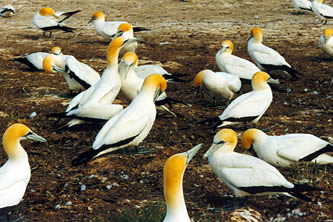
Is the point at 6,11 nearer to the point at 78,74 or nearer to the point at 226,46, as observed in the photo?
the point at 78,74

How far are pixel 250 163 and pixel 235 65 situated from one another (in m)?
4.05

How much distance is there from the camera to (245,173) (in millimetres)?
4891

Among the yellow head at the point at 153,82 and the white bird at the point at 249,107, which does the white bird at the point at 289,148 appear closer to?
the white bird at the point at 249,107

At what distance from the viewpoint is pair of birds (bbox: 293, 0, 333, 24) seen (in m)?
14.1

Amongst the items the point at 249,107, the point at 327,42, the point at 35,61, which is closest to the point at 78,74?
the point at 35,61

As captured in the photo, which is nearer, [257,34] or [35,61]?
[257,34]

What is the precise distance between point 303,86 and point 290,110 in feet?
4.23

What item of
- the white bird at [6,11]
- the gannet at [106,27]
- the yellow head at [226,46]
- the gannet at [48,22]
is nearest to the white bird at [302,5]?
the gannet at [106,27]

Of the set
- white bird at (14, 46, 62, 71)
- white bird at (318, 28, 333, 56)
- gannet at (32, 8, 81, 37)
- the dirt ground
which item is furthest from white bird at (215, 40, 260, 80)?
gannet at (32, 8, 81, 37)

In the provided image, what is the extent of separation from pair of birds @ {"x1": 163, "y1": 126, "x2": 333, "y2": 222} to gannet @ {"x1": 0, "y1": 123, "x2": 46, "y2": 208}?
1.55m

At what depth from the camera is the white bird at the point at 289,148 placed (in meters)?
5.50

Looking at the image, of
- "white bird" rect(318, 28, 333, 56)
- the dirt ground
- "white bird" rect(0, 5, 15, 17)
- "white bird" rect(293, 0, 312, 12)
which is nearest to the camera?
the dirt ground

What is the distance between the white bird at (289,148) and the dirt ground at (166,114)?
0.12m

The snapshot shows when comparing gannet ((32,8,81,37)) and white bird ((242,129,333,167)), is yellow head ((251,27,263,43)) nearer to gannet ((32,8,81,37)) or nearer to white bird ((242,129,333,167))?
white bird ((242,129,333,167))
